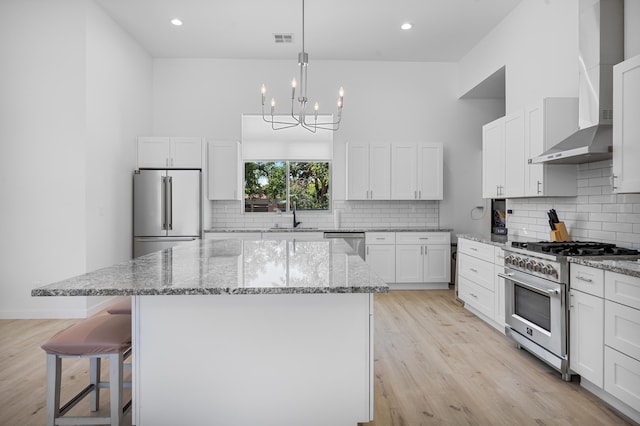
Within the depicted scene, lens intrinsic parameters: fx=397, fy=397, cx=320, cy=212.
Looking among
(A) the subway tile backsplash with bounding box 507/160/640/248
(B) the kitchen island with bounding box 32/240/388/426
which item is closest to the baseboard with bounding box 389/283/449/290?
(A) the subway tile backsplash with bounding box 507/160/640/248

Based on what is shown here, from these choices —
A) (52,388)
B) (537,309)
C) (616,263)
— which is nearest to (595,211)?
(537,309)

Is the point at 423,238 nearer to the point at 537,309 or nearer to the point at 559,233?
the point at 559,233

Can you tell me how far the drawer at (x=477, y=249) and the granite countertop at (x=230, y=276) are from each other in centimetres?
196

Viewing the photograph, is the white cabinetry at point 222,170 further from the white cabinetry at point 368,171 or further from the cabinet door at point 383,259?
the cabinet door at point 383,259

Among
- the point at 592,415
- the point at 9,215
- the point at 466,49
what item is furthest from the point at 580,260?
the point at 9,215

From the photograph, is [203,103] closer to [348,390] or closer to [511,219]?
[511,219]

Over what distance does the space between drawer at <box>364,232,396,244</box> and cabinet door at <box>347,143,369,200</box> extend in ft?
1.97

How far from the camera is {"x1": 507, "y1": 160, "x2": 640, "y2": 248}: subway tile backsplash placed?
10.1 feet

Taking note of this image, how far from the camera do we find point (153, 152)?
5.64m

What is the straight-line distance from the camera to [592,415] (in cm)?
241

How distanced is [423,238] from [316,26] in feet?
10.7

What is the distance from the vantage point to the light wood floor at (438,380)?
93.8 inches

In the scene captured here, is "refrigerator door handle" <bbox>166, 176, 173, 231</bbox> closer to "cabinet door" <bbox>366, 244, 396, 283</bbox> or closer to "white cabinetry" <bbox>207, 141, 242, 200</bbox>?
"white cabinetry" <bbox>207, 141, 242, 200</bbox>

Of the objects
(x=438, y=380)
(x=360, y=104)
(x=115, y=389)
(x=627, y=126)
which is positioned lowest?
(x=438, y=380)
